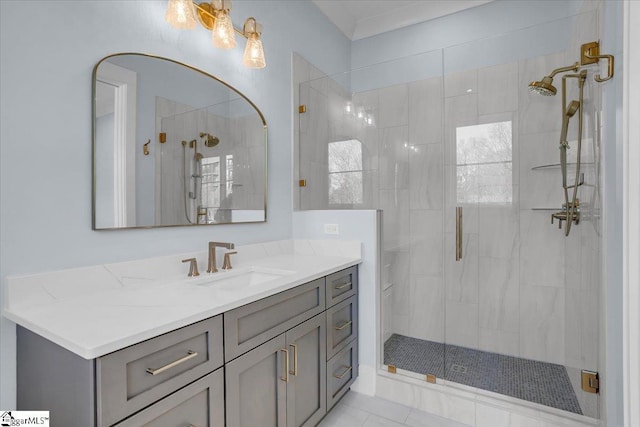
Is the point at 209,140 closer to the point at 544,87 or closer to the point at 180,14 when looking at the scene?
the point at 180,14

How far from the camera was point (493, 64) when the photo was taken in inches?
83.6

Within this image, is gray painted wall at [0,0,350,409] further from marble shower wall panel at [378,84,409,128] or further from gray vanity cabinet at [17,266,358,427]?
marble shower wall panel at [378,84,409,128]

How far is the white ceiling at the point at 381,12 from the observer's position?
9.06 feet

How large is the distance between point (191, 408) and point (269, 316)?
43cm

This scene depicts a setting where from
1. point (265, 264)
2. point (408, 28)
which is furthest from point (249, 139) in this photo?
point (408, 28)

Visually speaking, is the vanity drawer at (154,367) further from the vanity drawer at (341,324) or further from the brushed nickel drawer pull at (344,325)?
the brushed nickel drawer pull at (344,325)

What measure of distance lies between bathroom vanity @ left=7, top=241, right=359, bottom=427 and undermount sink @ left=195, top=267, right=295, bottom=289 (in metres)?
0.12

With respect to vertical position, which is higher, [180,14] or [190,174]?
[180,14]

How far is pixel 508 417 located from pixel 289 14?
2912mm

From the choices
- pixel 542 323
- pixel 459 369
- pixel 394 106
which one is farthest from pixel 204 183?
pixel 542 323

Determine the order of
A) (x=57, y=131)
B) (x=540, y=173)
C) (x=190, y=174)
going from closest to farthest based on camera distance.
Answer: (x=57, y=131)
(x=190, y=174)
(x=540, y=173)

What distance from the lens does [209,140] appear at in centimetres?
181

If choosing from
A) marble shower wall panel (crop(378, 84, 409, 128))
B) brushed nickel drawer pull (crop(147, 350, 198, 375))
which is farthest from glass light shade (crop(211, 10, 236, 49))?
brushed nickel drawer pull (crop(147, 350, 198, 375))

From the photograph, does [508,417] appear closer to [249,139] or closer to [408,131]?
[408,131]
